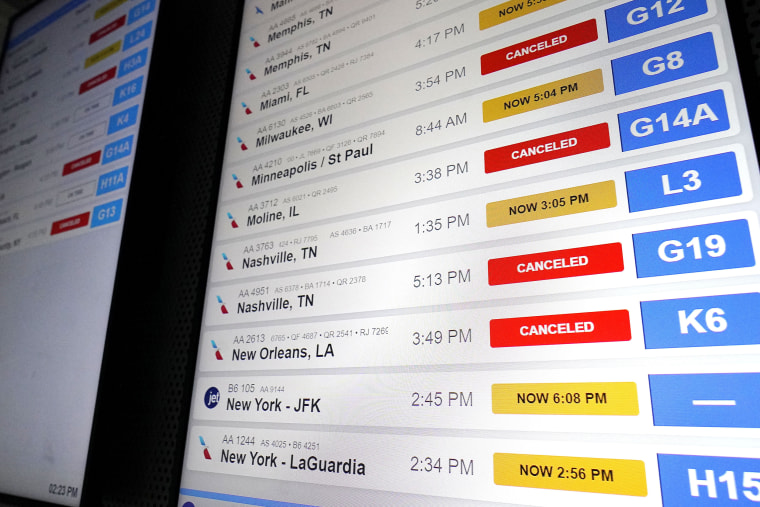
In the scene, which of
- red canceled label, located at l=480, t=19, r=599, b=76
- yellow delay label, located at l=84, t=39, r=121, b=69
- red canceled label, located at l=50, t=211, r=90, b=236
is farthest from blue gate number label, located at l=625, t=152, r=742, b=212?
yellow delay label, located at l=84, t=39, r=121, b=69

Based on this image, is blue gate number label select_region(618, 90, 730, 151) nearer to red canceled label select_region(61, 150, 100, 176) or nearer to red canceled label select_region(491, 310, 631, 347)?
red canceled label select_region(491, 310, 631, 347)

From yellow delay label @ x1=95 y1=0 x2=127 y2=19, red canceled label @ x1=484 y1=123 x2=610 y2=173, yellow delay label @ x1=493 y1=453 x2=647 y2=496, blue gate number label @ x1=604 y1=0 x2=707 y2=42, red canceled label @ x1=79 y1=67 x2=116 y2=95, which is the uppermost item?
yellow delay label @ x1=95 y1=0 x2=127 y2=19

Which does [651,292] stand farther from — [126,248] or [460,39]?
[126,248]

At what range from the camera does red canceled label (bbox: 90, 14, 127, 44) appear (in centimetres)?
135

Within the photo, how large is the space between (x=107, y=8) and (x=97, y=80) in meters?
→ 0.24

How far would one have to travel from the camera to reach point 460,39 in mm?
888

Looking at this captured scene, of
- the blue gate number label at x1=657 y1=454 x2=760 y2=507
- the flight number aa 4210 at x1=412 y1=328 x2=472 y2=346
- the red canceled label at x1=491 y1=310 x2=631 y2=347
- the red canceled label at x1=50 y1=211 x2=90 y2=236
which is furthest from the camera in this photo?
the red canceled label at x1=50 y1=211 x2=90 y2=236

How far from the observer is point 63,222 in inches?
49.8

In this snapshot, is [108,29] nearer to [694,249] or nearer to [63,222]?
[63,222]

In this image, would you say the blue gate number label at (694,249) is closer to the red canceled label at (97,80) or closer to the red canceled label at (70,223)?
the red canceled label at (70,223)

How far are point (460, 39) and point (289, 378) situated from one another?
64 centimetres

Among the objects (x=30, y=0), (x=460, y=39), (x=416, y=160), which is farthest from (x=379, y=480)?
(x=30, y=0)

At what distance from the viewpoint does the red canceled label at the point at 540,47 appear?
0.77m

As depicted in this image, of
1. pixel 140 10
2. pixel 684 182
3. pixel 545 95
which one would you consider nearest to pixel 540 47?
pixel 545 95
